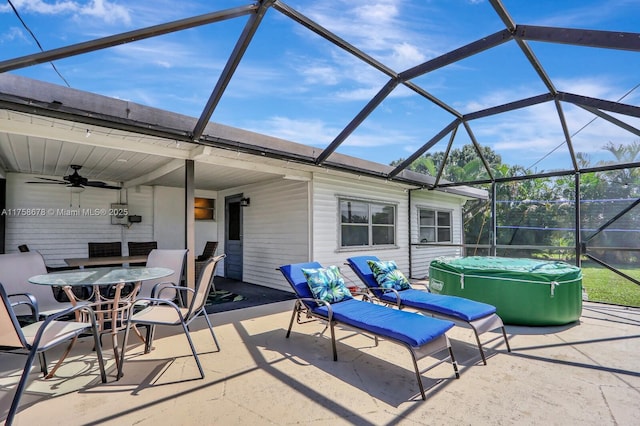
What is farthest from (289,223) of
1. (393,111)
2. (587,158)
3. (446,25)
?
(587,158)

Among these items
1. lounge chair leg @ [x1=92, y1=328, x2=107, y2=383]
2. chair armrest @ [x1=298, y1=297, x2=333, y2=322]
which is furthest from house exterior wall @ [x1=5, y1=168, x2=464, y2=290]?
lounge chair leg @ [x1=92, y1=328, x2=107, y2=383]

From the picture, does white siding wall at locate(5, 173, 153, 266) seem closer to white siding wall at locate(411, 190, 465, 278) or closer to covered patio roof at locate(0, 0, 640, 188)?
covered patio roof at locate(0, 0, 640, 188)

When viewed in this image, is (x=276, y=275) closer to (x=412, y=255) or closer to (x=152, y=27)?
(x=412, y=255)

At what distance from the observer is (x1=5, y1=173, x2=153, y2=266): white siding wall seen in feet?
21.6

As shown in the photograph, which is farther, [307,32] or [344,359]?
[307,32]

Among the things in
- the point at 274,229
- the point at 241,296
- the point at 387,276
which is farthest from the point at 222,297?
the point at 387,276

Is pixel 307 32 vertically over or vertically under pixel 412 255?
over

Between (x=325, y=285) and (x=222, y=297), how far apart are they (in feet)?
10.0

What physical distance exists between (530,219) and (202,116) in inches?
316

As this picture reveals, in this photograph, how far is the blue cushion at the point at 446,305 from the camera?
3.58 meters

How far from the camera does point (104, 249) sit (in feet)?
21.8

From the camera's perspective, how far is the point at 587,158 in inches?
249

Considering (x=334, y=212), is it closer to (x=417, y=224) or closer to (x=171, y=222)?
(x=417, y=224)

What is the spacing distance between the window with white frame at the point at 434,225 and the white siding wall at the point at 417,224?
163 mm
